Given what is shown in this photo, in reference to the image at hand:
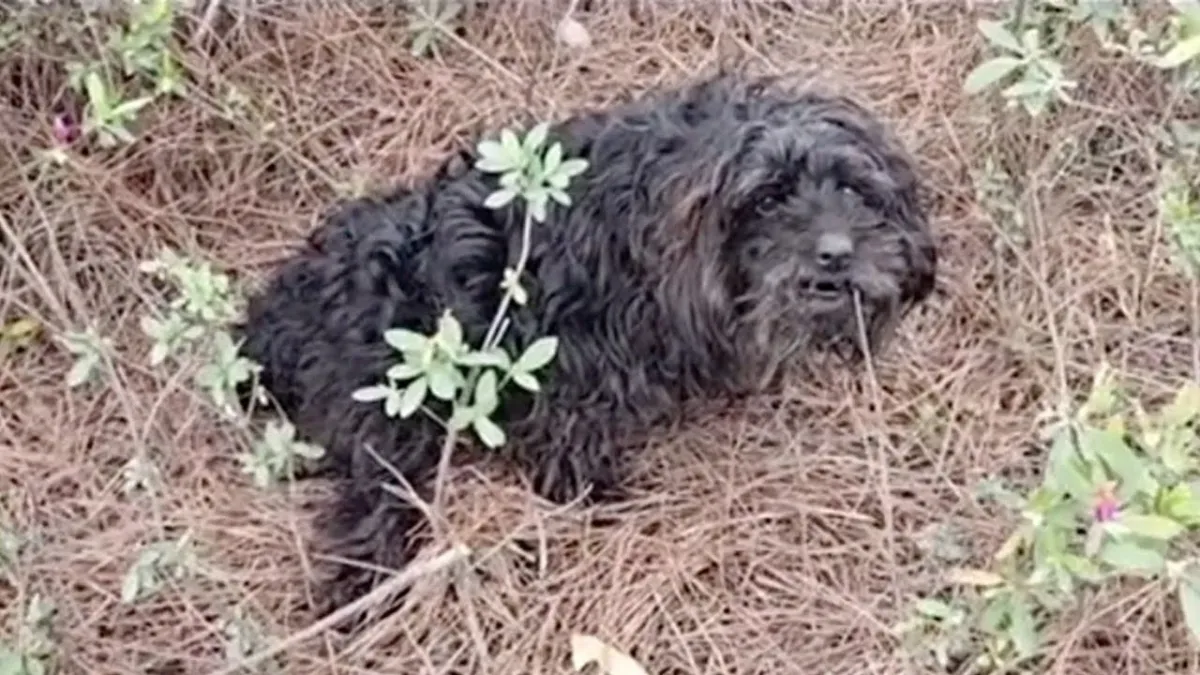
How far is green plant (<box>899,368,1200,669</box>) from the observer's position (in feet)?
7.86

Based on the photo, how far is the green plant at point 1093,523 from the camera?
240 cm

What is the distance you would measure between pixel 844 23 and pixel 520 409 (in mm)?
1219

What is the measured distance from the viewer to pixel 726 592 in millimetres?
3227

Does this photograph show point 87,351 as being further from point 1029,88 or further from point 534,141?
point 1029,88

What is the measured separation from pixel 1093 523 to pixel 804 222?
69 cm

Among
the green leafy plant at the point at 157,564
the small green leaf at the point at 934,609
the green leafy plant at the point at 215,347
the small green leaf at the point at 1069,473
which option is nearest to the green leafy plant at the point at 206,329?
the green leafy plant at the point at 215,347

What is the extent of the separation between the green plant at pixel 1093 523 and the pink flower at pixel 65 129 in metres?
1.69

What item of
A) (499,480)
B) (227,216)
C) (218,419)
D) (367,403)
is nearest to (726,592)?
(499,480)

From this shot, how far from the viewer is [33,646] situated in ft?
9.73

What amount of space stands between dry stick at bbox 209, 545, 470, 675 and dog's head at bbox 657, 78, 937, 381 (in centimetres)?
56

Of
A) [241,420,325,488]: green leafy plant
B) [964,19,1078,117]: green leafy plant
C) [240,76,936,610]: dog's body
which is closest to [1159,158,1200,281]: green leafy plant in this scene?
[964,19,1078,117]: green leafy plant

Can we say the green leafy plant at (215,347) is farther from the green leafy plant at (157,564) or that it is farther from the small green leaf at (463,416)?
the small green leaf at (463,416)

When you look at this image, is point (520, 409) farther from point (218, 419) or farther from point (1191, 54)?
point (1191, 54)

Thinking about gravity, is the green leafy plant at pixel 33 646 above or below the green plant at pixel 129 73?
below
